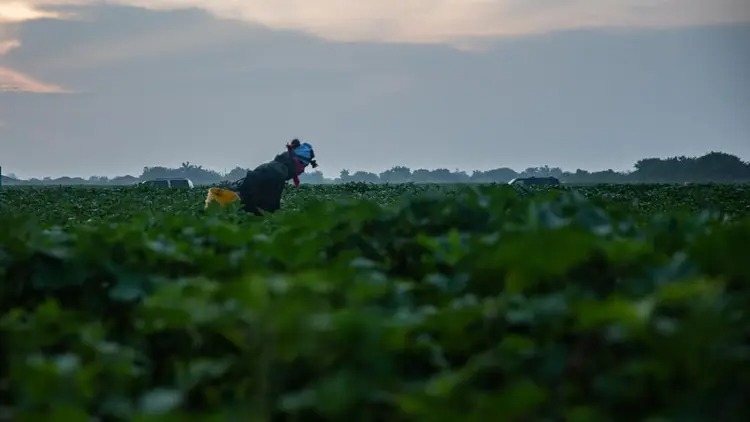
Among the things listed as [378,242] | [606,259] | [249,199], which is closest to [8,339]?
[378,242]

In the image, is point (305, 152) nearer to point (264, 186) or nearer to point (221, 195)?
point (264, 186)

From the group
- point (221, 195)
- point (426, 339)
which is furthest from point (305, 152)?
point (426, 339)

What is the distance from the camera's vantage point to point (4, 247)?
10.3 feet

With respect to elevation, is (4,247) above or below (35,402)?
above

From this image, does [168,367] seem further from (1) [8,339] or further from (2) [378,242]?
(2) [378,242]

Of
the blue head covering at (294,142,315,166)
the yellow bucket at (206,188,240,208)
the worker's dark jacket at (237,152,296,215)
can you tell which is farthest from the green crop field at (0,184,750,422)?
the blue head covering at (294,142,315,166)

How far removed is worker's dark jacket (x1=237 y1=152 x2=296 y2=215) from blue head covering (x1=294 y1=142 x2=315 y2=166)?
0.70 meters

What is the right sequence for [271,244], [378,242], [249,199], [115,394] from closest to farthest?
[115,394], [271,244], [378,242], [249,199]

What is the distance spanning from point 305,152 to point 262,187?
1277mm

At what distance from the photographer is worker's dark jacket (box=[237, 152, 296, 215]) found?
13359 mm

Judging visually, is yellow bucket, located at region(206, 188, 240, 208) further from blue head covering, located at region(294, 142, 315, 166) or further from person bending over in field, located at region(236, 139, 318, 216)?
Result: blue head covering, located at region(294, 142, 315, 166)

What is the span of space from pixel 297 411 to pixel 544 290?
73 cm

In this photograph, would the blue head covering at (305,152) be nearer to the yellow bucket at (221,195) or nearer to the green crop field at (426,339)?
the yellow bucket at (221,195)

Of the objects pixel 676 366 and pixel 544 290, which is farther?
pixel 544 290
